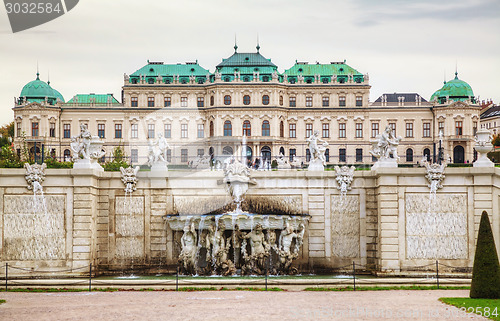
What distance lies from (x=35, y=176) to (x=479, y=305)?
1680 centimetres

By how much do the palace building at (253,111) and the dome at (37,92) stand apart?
0.13 m

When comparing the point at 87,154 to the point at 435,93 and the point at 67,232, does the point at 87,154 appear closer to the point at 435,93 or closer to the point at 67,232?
the point at 67,232

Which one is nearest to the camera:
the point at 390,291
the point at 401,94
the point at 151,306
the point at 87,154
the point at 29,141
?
the point at 151,306

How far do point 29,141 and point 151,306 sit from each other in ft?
283

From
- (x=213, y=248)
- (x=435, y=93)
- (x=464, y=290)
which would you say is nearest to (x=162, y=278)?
(x=213, y=248)

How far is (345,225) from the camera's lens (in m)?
31.8

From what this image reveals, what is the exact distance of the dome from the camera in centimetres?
10744

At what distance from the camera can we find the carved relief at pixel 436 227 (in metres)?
30.0

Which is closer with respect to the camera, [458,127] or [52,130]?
[458,127]

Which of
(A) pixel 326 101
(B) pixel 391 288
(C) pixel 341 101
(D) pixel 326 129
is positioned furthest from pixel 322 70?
(B) pixel 391 288

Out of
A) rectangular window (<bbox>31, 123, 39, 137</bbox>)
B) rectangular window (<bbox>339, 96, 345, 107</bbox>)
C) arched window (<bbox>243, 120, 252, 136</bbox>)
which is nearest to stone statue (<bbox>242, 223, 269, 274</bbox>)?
arched window (<bbox>243, 120, 252, 136</bbox>)

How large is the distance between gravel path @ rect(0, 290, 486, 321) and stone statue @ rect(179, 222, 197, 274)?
5523mm

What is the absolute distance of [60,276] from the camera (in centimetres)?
2956

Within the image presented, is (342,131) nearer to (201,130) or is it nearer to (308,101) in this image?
(308,101)
